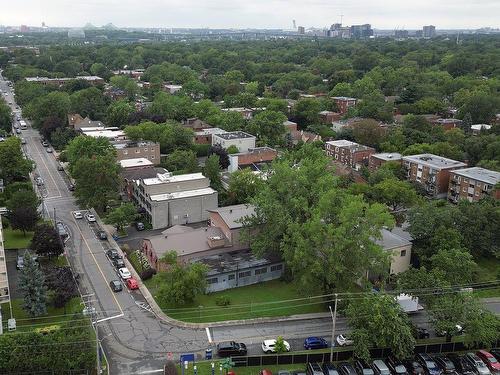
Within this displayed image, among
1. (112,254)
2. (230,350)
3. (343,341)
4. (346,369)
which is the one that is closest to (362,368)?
(346,369)

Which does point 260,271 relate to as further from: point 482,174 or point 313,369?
point 482,174

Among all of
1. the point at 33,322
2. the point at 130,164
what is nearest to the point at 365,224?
the point at 33,322

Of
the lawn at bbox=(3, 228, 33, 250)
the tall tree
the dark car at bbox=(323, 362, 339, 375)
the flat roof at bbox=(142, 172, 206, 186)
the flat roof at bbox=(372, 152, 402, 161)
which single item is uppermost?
the flat roof at bbox=(142, 172, 206, 186)

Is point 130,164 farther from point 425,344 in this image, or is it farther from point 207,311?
point 425,344

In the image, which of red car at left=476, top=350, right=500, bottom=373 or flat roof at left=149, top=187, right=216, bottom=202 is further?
flat roof at left=149, top=187, right=216, bottom=202

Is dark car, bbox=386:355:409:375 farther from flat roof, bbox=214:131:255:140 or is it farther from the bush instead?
flat roof, bbox=214:131:255:140

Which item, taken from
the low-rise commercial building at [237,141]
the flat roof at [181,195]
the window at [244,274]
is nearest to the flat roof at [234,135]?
the low-rise commercial building at [237,141]

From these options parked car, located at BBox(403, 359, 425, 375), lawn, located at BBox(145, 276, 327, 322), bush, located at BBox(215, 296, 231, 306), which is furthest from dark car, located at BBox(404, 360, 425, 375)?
bush, located at BBox(215, 296, 231, 306)

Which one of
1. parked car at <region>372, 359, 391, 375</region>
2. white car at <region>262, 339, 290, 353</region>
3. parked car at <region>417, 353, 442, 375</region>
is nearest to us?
parked car at <region>372, 359, 391, 375</region>
